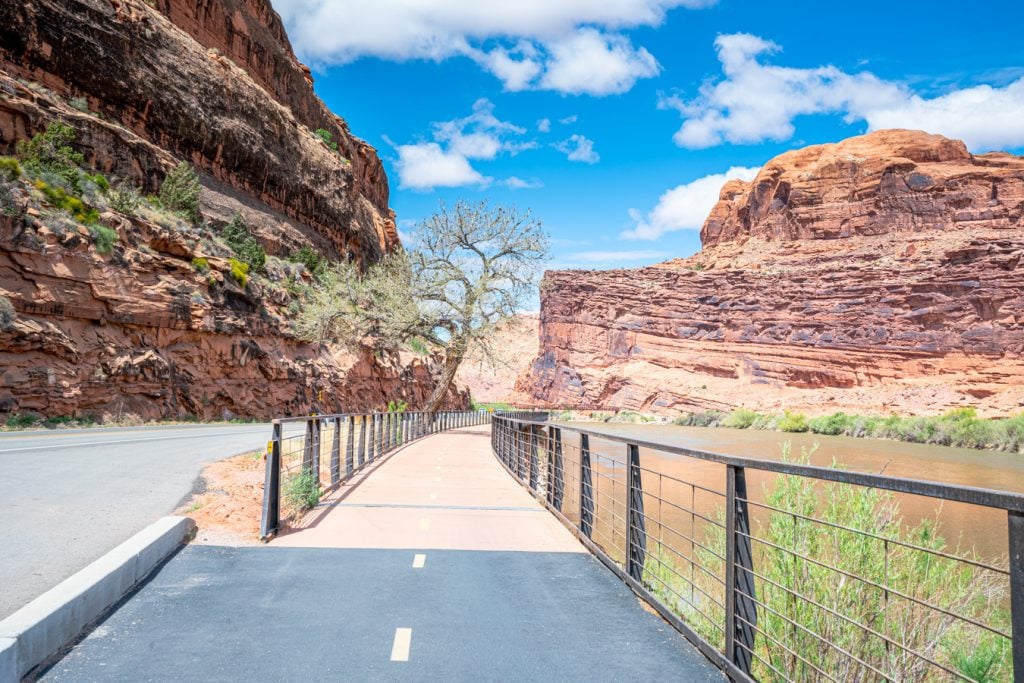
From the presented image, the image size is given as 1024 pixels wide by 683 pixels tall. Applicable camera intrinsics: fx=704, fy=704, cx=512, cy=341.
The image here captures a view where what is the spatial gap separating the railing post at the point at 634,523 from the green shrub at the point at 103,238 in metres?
22.3

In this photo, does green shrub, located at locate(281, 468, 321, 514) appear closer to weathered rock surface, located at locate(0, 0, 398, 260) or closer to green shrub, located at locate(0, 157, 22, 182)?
green shrub, located at locate(0, 157, 22, 182)

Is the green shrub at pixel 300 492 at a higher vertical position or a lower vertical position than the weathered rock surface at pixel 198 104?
lower

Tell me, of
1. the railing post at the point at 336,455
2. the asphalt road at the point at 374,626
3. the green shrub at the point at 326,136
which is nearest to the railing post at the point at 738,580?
the asphalt road at the point at 374,626

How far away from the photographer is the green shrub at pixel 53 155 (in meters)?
24.3

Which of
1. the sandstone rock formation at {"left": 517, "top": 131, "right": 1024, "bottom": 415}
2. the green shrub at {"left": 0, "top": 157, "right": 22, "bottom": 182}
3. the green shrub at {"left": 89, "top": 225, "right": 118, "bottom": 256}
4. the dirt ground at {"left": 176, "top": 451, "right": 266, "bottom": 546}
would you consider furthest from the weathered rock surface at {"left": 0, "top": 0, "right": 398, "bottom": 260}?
the sandstone rock formation at {"left": 517, "top": 131, "right": 1024, "bottom": 415}

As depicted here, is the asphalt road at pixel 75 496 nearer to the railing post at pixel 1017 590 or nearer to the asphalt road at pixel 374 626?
the asphalt road at pixel 374 626

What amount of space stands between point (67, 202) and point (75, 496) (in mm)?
18707

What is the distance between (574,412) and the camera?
8725 cm

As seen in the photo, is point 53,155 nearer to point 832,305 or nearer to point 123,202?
point 123,202

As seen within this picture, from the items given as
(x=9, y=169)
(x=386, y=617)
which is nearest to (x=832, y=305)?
(x=9, y=169)

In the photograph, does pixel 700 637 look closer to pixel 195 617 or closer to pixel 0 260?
pixel 195 617

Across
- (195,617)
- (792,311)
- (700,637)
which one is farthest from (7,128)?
(792,311)

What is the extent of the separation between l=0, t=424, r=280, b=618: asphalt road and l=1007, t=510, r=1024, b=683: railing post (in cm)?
526

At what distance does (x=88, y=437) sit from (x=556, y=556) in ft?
45.6
